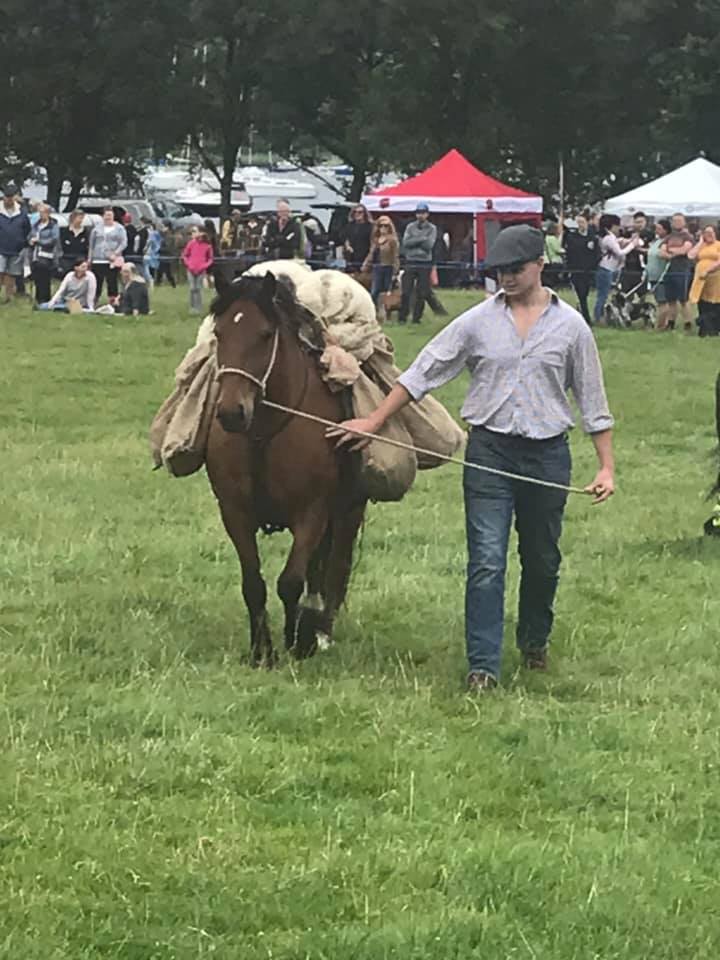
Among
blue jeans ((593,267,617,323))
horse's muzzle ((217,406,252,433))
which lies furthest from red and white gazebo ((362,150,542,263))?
horse's muzzle ((217,406,252,433))

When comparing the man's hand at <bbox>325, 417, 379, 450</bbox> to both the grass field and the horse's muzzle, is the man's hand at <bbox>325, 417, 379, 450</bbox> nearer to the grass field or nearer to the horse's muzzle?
the horse's muzzle

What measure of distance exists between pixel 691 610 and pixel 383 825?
421cm

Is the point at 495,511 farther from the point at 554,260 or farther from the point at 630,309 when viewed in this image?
the point at 554,260

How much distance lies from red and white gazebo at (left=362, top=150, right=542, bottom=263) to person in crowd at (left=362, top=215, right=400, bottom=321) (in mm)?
12567

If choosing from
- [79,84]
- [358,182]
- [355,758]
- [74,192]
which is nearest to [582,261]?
[355,758]

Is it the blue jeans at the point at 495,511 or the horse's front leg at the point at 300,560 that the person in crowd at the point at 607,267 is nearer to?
the horse's front leg at the point at 300,560

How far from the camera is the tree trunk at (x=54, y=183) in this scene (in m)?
57.0

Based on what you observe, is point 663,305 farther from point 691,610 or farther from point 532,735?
point 532,735

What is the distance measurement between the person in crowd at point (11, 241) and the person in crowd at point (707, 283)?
33.2 ft

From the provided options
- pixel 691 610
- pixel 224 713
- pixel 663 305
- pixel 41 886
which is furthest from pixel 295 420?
pixel 663 305

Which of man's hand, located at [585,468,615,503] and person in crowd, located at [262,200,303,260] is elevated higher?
person in crowd, located at [262,200,303,260]

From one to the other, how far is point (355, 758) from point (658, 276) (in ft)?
77.9

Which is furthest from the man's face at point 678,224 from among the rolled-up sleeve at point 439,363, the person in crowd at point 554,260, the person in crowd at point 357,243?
the rolled-up sleeve at point 439,363

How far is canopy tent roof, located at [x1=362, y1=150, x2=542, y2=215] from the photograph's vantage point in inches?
1583
